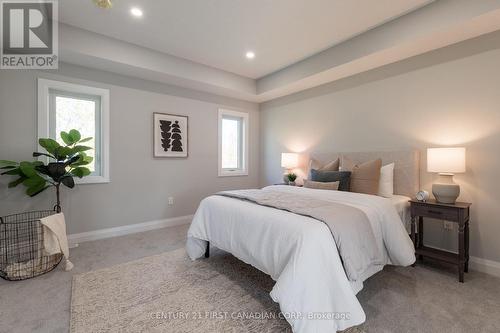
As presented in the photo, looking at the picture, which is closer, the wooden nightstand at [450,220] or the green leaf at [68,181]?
the wooden nightstand at [450,220]

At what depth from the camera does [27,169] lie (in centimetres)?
249

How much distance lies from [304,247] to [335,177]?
1732mm

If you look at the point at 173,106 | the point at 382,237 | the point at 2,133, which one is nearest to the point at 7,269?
the point at 2,133

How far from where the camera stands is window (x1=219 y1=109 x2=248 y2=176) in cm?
479

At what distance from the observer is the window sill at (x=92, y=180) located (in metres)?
3.18

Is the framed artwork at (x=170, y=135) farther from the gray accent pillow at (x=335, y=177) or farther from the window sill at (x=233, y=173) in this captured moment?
the gray accent pillow at (x=335, y=177)

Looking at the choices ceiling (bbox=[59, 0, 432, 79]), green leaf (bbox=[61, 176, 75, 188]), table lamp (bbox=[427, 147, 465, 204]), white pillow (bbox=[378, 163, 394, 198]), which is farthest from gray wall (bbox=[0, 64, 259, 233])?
table lamp (bbox=[427, 147, 465, 204])

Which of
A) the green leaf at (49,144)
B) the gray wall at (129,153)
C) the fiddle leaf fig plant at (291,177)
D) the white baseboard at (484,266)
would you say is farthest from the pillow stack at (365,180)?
the green leaf at (49,144)

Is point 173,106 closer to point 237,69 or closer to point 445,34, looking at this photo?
point 237,69

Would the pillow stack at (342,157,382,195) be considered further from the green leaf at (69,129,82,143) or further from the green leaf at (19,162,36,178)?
the green leaf at (19,162,36,178)

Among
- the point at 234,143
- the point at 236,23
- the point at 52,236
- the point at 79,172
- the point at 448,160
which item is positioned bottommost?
the point at 52,236

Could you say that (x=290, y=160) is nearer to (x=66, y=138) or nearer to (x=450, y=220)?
(x=450, y=220)

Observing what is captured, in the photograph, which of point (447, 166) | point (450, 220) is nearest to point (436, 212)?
point (450, 220)

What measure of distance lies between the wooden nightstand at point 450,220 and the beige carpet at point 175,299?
1.49 metres
